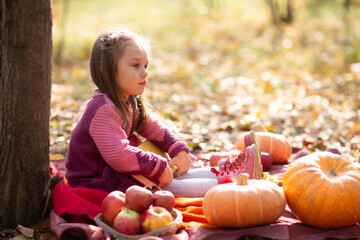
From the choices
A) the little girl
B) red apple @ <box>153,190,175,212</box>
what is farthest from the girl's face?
red apple @ <box>153,190,175,212</box>

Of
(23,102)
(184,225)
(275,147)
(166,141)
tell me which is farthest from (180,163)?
(23,102)

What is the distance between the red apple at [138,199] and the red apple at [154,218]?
42 mm

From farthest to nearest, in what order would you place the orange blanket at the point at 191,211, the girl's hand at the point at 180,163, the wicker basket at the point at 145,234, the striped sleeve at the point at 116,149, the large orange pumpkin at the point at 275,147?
the large orange pumpkin at the point at 275,147
the girl's hand at the point at 180,163
the striped sleeve at the point at 116,149
the orange blanket at the point at 191,211
the wicker basket at the point at 145,234

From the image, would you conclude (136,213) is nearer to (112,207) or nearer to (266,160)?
(112,207)

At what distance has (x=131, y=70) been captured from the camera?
3.25 m

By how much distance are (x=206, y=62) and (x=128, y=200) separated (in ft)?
26.8

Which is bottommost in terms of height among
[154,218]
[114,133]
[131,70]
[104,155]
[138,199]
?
[154,218]

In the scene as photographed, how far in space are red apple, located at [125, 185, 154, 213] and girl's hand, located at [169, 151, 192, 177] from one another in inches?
37.6

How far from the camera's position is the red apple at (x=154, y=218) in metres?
2.62

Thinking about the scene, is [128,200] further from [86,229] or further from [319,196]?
[319,196]

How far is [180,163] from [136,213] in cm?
103

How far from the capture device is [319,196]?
2.69m

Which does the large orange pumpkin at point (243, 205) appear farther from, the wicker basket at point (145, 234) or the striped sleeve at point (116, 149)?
the striped sleeve at point (116, 149)

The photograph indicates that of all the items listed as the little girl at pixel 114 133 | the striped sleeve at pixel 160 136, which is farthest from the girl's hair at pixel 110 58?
the striped sleeve at pixel 160 136
